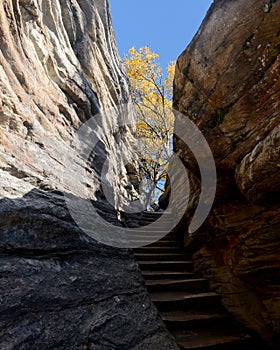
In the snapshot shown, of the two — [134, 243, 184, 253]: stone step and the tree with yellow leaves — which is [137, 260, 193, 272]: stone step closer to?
[134, 243, 184, 253]: stone step

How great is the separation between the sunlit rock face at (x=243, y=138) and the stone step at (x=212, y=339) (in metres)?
0.31

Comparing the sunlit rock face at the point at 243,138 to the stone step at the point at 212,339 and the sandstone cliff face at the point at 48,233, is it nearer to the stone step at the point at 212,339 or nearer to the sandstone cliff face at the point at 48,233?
the stone step at the point at 212,339

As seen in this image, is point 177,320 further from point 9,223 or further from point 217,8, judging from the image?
point 217,8

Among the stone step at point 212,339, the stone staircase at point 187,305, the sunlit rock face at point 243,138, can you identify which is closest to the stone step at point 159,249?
the stone staircase at point 187,305

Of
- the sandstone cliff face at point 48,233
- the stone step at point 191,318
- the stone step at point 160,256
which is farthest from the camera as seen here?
the stone step at point 160,256

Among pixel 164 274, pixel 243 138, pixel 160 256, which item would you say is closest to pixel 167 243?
pixel 160 256

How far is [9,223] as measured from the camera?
3.12 meters

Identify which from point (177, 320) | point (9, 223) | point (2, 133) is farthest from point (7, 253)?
point (177, 320)

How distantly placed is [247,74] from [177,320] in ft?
13.1

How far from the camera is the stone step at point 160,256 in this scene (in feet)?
17.7

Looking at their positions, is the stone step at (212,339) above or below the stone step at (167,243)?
below

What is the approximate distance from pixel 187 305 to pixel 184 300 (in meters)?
0.12

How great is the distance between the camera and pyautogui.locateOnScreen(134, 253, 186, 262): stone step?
540 centimetres

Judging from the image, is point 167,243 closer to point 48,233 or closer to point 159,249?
point 159,249
